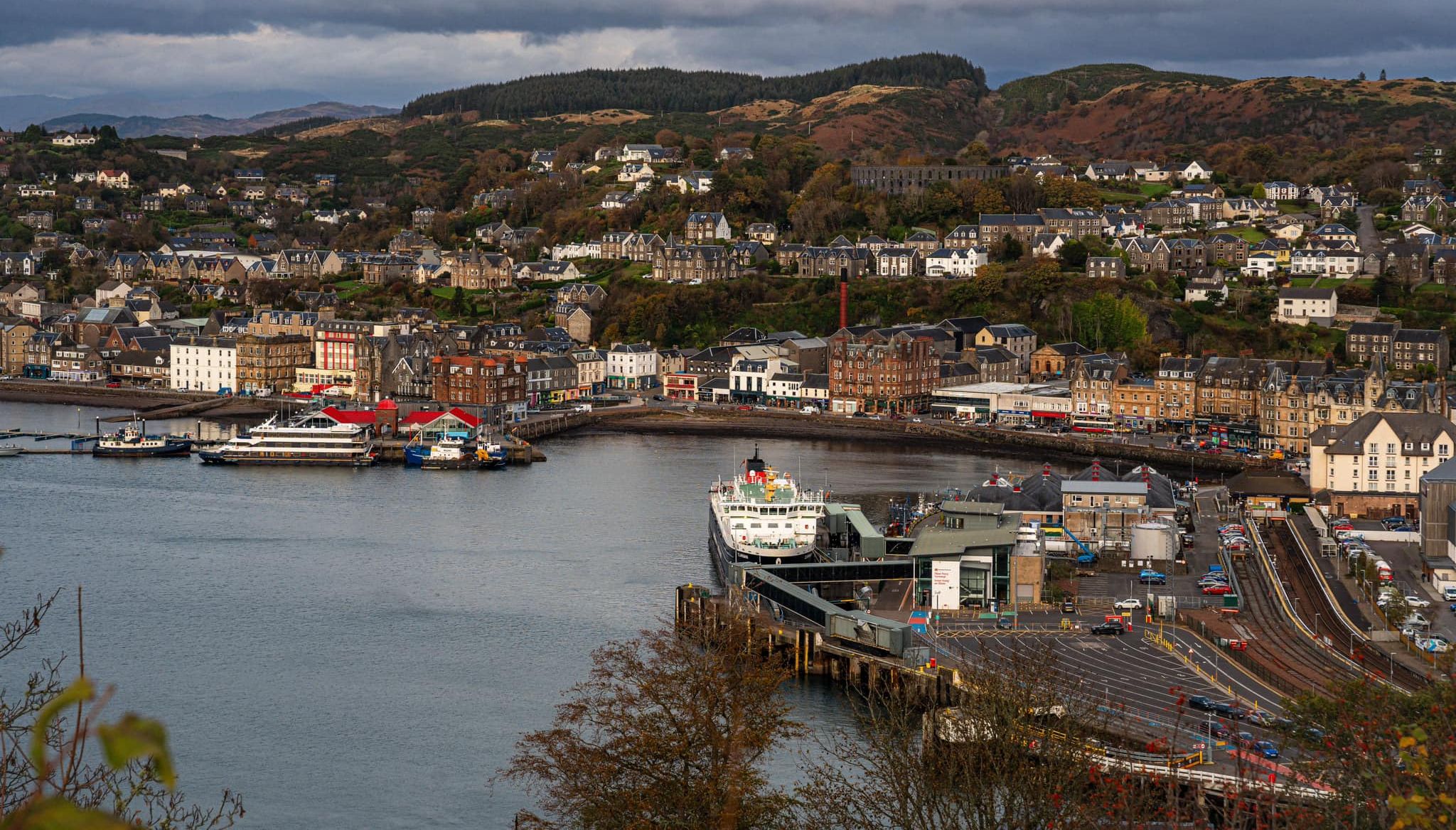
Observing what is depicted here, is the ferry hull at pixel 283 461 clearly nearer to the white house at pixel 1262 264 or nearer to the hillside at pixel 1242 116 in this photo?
the white house at pixel 1262 264

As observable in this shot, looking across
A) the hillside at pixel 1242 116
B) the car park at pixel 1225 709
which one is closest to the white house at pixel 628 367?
the car park at pixel 1225 709

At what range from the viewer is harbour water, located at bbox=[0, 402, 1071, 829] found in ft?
47.1

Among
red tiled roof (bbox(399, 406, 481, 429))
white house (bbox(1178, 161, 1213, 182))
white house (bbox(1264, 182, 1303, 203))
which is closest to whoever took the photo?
red tiled roof (bbox(399, 406, 481, 429))

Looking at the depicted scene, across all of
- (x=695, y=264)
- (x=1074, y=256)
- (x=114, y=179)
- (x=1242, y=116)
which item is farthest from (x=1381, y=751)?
(x=114, y=179)

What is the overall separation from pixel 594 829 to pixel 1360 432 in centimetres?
2004

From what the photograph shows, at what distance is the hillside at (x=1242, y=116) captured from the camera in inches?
2773

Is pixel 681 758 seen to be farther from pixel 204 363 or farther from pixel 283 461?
pixel 204 363

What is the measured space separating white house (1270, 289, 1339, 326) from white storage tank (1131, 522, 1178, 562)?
22.8 m

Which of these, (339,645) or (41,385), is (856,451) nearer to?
(339,645)

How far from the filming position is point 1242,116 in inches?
2972

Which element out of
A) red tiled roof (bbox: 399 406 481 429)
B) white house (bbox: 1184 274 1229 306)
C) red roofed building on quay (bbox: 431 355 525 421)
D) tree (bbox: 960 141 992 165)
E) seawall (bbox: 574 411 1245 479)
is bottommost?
seawall (bbox: 574 411 1245 479)

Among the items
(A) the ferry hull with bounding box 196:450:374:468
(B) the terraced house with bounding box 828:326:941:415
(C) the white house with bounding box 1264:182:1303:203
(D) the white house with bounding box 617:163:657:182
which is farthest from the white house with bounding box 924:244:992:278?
(A) the ferry hull with bounding box 196:450:374:468

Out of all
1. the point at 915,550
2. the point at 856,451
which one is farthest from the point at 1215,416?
the point at 915,550

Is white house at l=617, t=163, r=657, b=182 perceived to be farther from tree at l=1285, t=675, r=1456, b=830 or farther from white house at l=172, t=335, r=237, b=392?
tree at l=1285, t=675, r=1456, b=830
